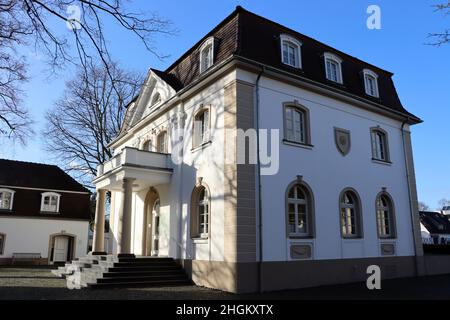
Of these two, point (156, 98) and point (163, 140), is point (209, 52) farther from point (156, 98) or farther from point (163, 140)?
point (163, 140)

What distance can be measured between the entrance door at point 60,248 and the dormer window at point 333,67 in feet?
75.9

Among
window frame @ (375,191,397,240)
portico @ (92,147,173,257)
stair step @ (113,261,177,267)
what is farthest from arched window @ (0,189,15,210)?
window frame @ (375,191,397,240)

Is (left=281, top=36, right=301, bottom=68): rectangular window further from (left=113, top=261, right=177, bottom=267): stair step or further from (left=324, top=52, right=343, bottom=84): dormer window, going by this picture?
(left=113, top=261, right=177, bottom=267): stair step

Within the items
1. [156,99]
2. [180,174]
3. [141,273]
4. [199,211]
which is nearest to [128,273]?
[141,273]

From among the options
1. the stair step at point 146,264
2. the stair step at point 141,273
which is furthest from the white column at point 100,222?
the stair step at point 141,273

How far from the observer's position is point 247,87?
13500mm

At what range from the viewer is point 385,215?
688 inches

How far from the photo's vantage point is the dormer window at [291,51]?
15414 mm

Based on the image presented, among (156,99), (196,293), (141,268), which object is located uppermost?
(156,99)

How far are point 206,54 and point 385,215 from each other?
10.5 meters

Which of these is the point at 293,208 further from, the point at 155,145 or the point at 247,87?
the point at 155,145

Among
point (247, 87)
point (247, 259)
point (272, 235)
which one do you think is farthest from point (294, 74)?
point (247, 259)

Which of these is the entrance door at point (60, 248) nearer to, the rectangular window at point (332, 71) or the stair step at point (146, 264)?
→ the stair step at point (146, 264)

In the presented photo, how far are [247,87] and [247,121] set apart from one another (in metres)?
1.23
